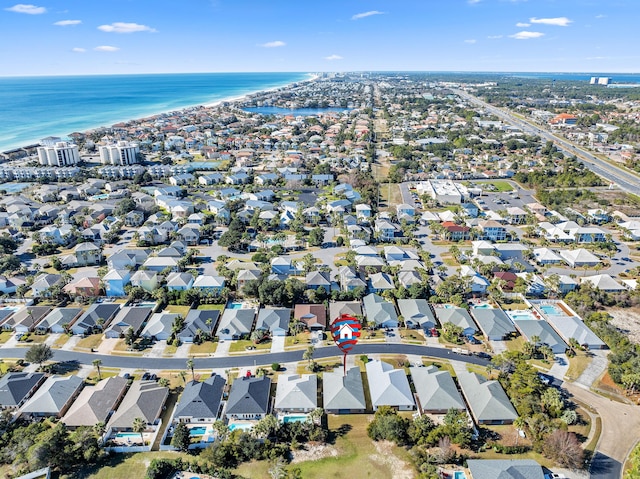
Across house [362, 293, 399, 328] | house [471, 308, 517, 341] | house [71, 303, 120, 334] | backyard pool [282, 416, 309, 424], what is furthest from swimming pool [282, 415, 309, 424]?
house [71, 303, 120, 334]

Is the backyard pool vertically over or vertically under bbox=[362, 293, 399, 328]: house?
under

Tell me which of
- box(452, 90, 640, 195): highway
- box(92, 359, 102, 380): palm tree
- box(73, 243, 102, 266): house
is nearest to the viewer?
box(92, 359, 102, 380): palm tree

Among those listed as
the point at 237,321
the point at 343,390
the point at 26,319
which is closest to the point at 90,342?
the point at 26,319

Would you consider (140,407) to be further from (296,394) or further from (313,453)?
(313,453)

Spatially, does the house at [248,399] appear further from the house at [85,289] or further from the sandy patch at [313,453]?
the house at [85,289]

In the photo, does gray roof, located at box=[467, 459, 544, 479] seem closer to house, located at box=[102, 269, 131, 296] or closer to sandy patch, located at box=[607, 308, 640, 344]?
sandy patch, located at box=[607, 308, 640, 344]

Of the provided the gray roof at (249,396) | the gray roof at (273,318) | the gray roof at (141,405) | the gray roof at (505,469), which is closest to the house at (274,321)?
the gray roof at (273,318)

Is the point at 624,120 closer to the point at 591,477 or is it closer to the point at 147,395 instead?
the point at 591,477
